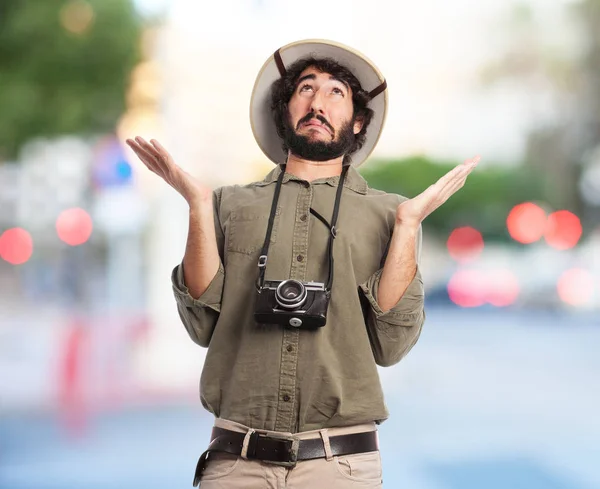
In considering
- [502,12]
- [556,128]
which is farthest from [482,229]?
[502,12]

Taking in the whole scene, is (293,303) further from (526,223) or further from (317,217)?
(526,223)

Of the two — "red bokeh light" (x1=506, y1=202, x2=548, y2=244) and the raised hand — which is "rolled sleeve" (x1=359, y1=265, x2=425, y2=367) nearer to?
the raised hand

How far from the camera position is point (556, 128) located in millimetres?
27000

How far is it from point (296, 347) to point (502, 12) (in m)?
30.1

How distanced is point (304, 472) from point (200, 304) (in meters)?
0.33

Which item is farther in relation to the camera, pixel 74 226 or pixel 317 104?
pixel 74 226

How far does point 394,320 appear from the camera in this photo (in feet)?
5.18

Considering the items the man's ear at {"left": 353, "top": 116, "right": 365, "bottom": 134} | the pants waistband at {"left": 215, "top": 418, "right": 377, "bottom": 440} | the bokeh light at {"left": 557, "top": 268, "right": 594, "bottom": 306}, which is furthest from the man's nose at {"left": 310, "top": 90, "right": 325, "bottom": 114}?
the bokeh light at {"left": 557, "top": 268, "right": 594, "bottom": 306}

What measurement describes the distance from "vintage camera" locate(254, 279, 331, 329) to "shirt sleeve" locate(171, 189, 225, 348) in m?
0.12

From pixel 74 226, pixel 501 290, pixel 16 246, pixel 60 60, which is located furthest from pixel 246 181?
pixel 16 246

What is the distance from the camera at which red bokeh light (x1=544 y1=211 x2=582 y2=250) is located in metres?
23.2

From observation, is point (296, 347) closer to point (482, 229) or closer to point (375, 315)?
point (375, 315)

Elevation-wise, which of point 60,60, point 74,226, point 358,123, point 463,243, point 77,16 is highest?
point 77,16

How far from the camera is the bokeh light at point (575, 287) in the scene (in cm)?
1449
